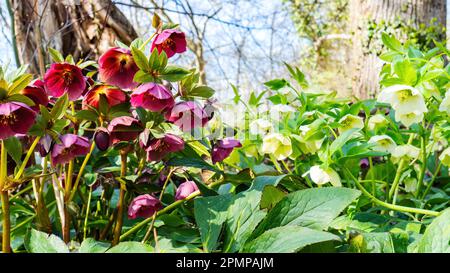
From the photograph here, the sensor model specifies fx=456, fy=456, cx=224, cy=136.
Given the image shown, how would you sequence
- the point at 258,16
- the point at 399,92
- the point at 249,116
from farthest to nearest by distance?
1. the point at 258,16
2. the point at 249,116
3. the point at 399,92

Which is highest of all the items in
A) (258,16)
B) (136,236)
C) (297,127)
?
(258,16)

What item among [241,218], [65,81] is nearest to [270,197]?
[241,218]

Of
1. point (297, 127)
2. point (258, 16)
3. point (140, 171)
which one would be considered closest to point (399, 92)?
point (297, 127)

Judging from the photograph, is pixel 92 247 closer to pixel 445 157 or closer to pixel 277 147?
pixel 277 147

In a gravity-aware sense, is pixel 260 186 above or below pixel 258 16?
below

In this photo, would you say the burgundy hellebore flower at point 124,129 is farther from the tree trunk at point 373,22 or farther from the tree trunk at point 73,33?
the tree trunk at point 373,22

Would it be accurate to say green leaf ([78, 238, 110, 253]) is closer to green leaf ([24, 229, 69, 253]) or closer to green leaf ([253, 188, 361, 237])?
green leaf ([24, 229, 69, 253])

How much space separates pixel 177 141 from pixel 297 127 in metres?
0.26

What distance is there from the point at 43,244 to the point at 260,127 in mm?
395

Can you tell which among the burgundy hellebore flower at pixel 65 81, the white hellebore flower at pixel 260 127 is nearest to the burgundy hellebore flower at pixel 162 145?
the burgundy hellebore flower at pixel 65 81

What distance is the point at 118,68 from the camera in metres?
0.55

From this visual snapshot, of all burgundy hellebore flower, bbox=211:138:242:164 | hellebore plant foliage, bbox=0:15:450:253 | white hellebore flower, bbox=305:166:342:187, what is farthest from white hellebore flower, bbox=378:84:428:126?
burgundy hellebore flower, bbox=211:138:242:164

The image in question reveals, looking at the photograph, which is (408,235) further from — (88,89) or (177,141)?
(88,89)

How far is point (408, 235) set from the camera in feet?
1.86
